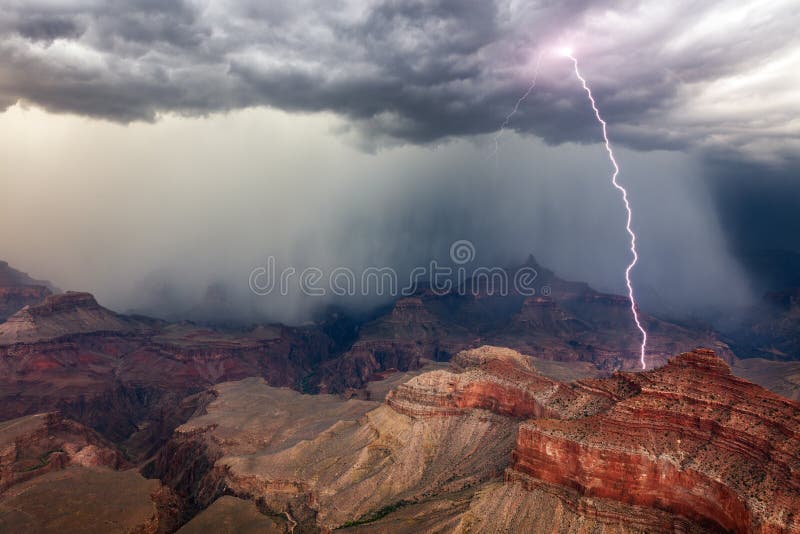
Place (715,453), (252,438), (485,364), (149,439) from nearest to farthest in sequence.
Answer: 1. (715,453)
2. (485,364)
3. (252,438)
4. (149,439)

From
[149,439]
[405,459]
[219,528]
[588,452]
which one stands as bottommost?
[149,439]

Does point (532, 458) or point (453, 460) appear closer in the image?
point (532, 458)

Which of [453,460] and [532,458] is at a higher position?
[532,458]

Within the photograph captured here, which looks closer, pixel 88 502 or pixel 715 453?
pixel 715 453

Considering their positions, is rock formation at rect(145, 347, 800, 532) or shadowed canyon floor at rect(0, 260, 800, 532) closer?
rock formation at rect(145, 347, 800, 532)

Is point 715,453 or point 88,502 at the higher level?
point 715,453

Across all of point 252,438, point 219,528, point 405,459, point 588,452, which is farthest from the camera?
point 252,438

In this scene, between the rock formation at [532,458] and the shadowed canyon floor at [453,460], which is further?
the shadowed canyon floor at [453,460]

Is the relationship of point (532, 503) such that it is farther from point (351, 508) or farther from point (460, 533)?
point (351, 508)

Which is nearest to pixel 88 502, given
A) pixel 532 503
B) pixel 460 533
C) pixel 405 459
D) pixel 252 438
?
pixel 252 438

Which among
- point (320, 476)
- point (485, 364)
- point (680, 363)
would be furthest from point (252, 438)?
point (680, 363)
